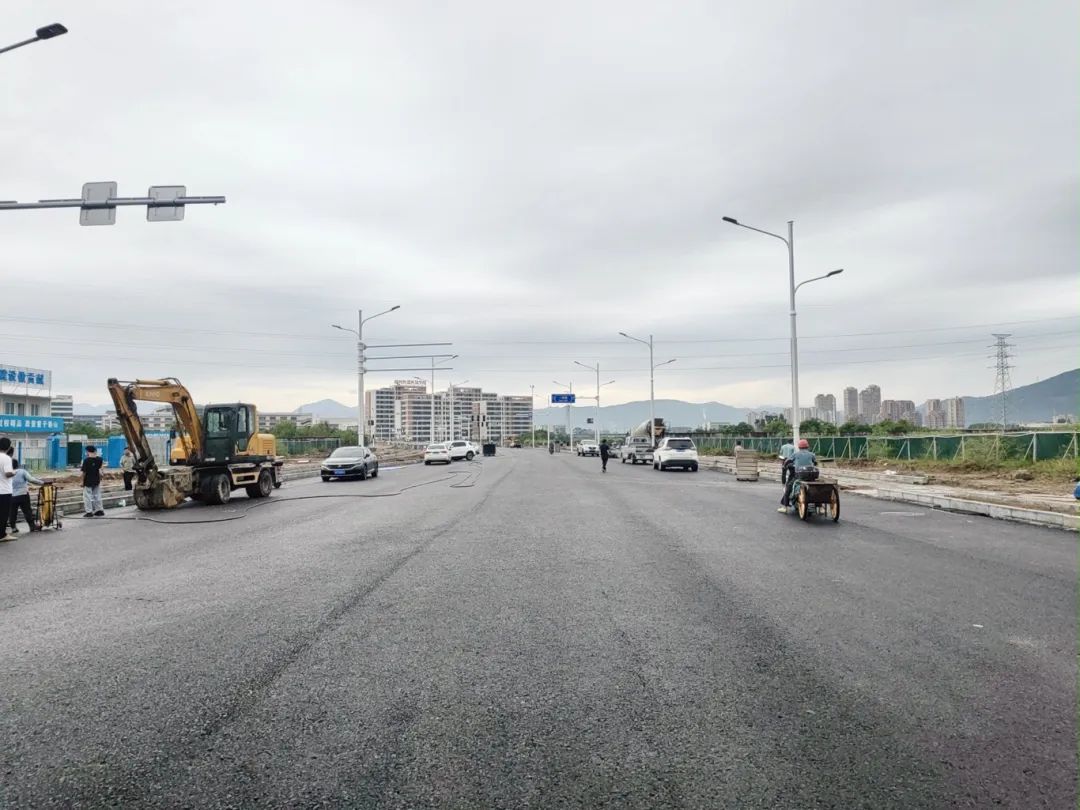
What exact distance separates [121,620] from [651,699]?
5.18m

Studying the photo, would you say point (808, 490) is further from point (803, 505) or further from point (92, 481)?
point (92, 481)

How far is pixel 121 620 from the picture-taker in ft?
21.3

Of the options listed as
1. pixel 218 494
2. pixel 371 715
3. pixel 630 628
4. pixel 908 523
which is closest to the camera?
pixel 371 715

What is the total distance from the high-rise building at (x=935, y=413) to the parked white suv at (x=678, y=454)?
119 meters

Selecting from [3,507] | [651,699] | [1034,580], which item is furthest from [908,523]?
[3,507]

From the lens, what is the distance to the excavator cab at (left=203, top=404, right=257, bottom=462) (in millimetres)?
19656

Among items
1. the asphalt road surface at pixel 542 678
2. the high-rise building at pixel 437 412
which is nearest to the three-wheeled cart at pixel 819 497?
the asphalt road surface at pixel 542 678

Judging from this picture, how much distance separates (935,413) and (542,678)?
164m

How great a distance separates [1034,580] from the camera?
8148mm

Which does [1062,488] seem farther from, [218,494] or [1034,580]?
[218,494]

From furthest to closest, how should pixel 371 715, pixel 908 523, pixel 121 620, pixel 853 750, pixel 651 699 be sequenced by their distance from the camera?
1. pixel 908 523
2. pixel 121 620
3. pixel 651 699
4. pixel 371 715
5. pixel 853 750

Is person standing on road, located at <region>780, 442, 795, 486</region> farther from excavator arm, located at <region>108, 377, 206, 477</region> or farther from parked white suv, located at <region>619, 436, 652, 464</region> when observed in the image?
parked white suv, located at <region>619, 436, 652, 464</region>

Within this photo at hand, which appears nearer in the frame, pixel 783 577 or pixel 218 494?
pixel 783 577

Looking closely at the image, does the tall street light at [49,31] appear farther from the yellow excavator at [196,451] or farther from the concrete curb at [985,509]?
the concrete curb at [985,509]
